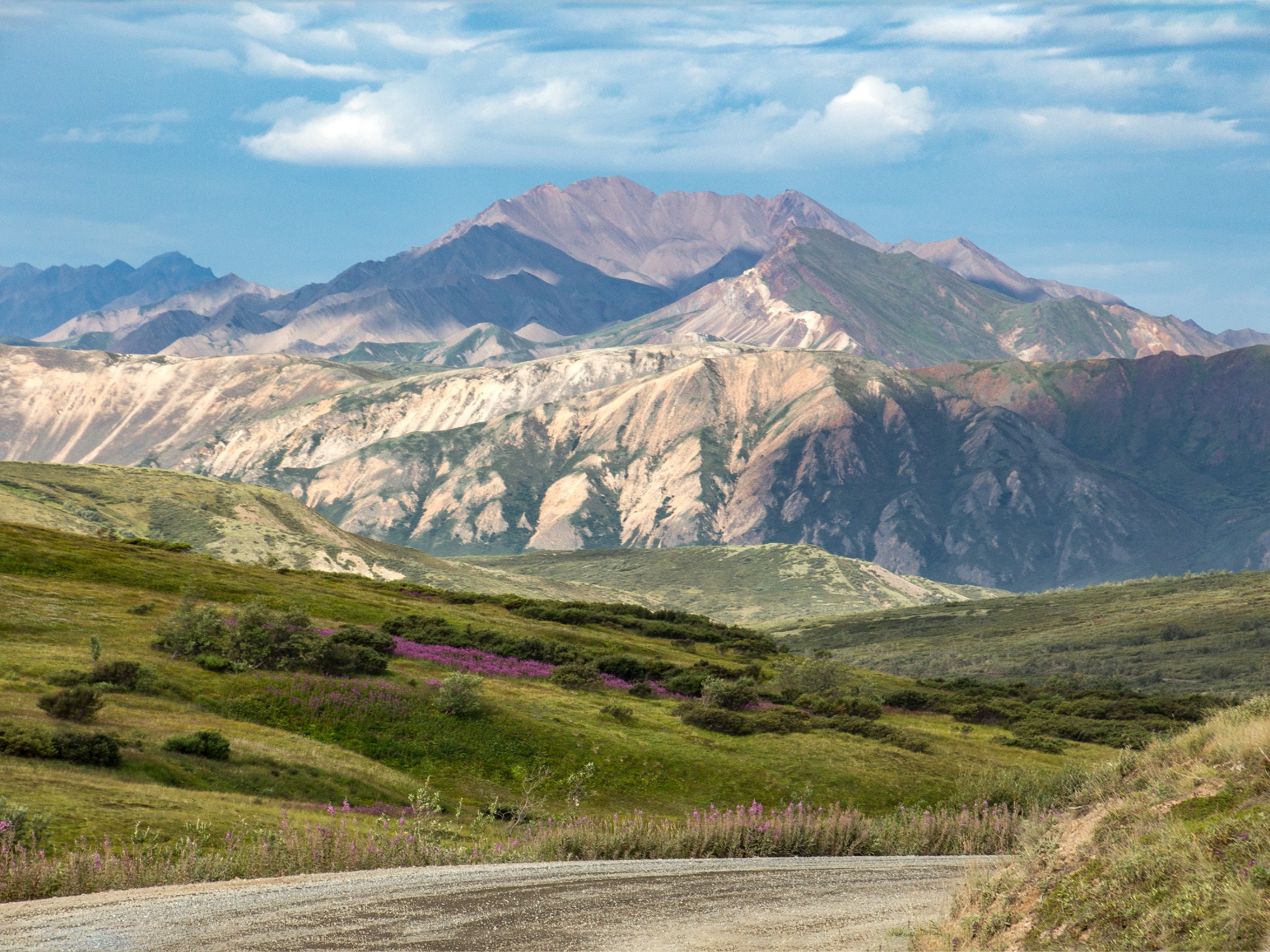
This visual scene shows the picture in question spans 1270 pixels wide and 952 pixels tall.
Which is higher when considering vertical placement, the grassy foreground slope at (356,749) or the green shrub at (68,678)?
the green shrub at (68,678)

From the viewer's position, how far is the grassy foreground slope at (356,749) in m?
30.6

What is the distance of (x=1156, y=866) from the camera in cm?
1427

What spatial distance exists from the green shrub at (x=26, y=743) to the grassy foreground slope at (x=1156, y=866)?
25879 millimetres

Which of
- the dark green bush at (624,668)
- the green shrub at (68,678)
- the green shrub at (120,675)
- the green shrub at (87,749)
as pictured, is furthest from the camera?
the dark green bush at (624,668)

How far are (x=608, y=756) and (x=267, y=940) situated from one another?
32.2m

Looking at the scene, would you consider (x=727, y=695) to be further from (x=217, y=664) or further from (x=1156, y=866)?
(x=1156, y=866)

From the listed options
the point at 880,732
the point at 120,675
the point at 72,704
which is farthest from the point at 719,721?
the point at 72,704

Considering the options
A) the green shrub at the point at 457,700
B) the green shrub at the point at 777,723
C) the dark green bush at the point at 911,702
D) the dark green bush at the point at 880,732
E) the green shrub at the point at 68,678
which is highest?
the green shrub at the point at 68,678

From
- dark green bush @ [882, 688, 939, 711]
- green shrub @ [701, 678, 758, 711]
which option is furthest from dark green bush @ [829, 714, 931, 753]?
dark green bush @ [882, 688, 939, 711]

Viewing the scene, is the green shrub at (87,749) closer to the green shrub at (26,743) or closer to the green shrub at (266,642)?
the green shrub at (26,743)

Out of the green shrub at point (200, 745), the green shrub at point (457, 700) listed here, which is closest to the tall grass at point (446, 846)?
the green shrub at point (200, 745)

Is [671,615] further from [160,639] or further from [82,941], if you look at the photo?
[82,941]

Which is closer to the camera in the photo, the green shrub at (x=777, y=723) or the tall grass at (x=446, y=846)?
the tall grass at (x=446, y=846)

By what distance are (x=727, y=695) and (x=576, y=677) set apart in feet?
29.9
